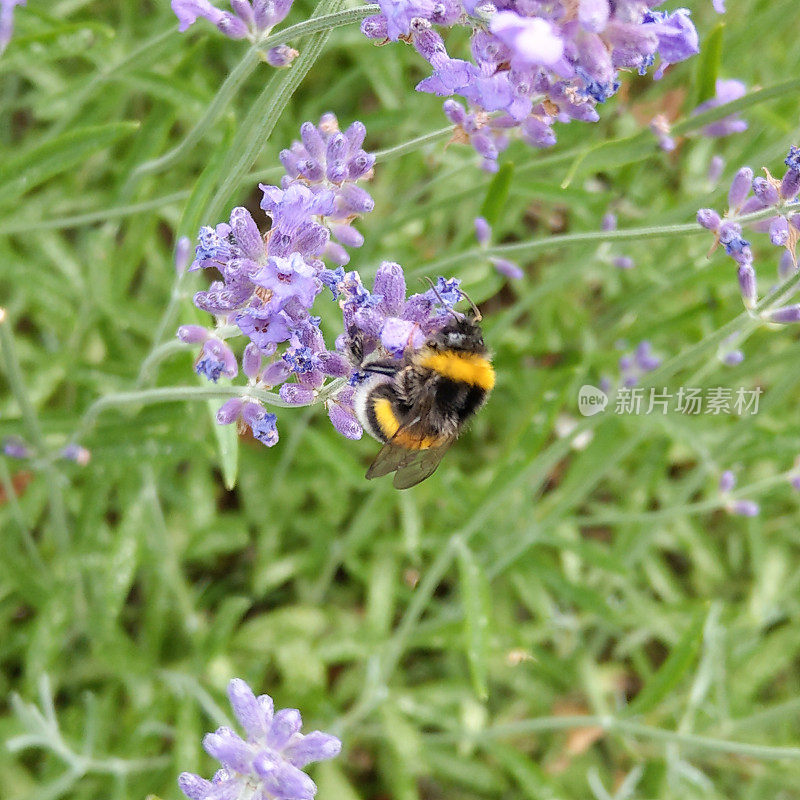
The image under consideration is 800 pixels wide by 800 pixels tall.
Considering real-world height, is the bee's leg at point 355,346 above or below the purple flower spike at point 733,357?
above

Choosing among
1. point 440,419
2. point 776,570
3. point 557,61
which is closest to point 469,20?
point 557,61

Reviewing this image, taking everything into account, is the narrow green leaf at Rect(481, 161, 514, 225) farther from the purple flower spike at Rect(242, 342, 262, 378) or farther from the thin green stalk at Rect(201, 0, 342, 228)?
the purple flower spike at Rect(242, 342, 262, 378)

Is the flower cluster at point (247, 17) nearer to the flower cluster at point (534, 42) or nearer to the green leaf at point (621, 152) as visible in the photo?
the flower cluster at point (534, 42)

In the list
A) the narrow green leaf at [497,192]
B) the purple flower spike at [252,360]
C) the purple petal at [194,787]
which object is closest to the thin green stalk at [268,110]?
the purple flower spike at [252,360]

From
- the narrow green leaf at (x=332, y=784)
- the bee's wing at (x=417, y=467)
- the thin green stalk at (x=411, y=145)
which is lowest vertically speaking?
the narrow green leaf at (x=332, y=784)

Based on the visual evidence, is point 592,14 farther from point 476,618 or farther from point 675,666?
point 675,666

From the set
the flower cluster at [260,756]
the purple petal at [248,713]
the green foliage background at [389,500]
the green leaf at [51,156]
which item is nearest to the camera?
the flower cluster at [260,756]

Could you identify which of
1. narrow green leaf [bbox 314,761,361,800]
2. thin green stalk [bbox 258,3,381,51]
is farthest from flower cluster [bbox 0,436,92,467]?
narrow green leaf [bbox 314,761,361,800]
